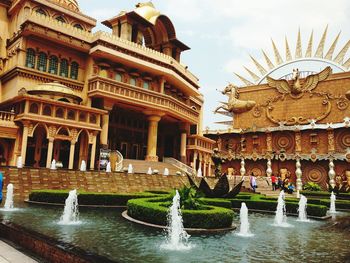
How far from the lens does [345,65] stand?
45219 mm

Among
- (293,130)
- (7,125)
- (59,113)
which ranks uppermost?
(293,130)

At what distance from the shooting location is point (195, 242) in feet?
27.8

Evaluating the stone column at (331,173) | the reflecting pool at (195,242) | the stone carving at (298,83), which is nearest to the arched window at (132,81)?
the reflecting pool at (195,242)

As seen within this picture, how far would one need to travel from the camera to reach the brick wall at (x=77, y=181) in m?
17.5

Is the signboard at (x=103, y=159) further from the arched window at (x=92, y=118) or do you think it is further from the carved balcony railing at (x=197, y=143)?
the carved balcony railing at (x=197, y=143)

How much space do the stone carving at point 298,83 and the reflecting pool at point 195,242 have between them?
3895 cm

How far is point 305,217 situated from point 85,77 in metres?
25.3

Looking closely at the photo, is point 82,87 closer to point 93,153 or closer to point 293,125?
point 93,153

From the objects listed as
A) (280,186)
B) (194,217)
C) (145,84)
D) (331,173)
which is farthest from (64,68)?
(331,173)

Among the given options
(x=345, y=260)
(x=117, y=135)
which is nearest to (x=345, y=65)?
(x=117, y=135)

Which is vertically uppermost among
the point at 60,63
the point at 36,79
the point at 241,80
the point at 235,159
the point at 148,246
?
the point at 241,80

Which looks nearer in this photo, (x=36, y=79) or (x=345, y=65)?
(x=36, y=79)

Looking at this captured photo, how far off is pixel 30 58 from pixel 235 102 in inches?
1299

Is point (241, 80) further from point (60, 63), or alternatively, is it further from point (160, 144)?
point (60, 63)
